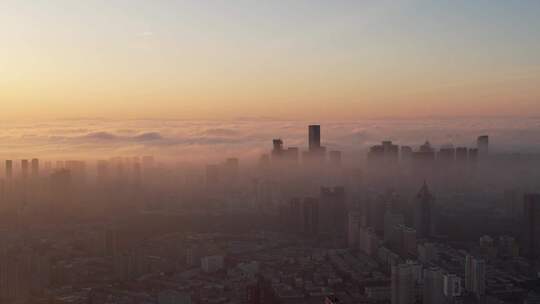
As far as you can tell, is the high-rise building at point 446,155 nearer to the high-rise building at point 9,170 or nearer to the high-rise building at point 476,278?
the high-rise building at point 476,278

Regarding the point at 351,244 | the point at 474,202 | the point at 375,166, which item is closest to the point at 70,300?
the point at 351,244

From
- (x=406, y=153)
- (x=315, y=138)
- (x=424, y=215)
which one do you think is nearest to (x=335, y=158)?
(x=315, y=138)

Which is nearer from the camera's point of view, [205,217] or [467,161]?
[205,217]

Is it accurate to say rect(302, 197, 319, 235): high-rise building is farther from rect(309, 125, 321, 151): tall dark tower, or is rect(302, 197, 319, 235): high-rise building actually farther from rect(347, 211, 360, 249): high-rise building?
rect(309, 125, 321, 151): tall dark tower

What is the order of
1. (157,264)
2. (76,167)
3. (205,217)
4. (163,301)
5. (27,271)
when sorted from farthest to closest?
(76,167) → (205,217) → (157,264) → (27,271) → (163,301)

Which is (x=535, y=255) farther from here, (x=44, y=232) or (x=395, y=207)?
(x=44, y=232)
